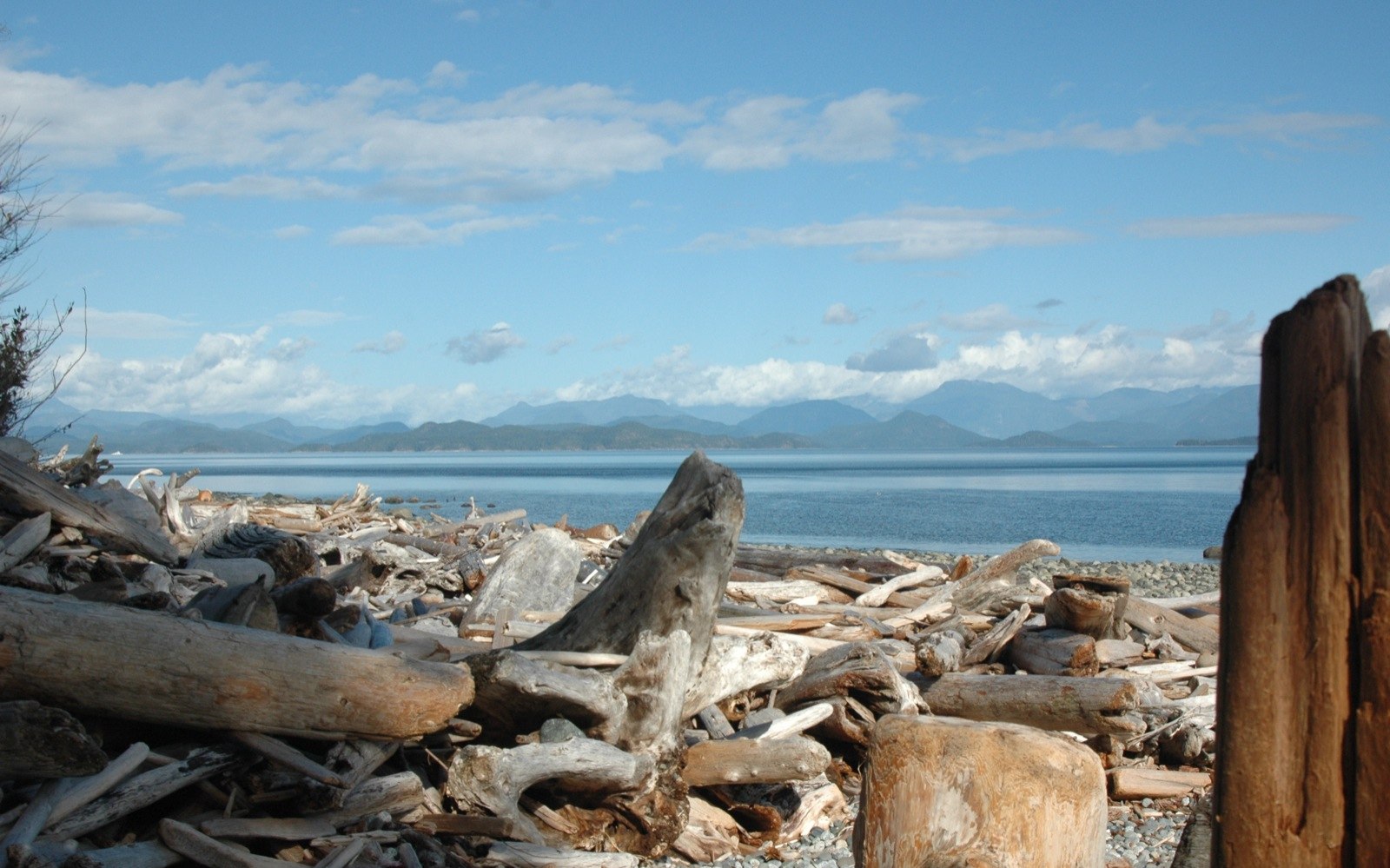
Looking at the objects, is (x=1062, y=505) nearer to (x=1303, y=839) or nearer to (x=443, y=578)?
(x=443, y=578)

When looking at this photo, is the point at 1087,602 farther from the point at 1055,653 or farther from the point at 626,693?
the point at 626,693

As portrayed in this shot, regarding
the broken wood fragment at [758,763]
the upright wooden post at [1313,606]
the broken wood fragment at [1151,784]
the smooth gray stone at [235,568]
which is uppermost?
the upright wooden post at [1313,606]

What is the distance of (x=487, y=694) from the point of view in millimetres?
6031

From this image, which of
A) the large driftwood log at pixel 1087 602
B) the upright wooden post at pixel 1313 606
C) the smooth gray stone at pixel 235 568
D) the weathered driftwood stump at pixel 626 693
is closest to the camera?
the upright wooden post at pixel 1313 606

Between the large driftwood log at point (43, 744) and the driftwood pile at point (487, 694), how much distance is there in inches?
0.5

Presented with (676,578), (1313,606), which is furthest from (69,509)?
(1313,606)

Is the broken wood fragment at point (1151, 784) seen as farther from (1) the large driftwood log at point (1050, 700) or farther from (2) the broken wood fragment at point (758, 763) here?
(2) the broken wood fragment at point (758, 763)

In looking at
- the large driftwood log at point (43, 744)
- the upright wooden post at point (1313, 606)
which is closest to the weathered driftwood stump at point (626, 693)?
the large driftwood log at point (43, 744)

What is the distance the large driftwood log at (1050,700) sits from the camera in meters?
7.47

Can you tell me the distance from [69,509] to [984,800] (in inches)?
301

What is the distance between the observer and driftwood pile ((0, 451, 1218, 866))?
15.9 feet

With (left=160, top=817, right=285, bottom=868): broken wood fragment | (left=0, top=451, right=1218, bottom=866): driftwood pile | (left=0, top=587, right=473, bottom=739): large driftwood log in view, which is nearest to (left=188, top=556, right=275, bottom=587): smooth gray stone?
(left=0, top=451, right=1218, bottom=866): driftwood pile

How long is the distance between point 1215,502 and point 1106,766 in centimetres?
6176

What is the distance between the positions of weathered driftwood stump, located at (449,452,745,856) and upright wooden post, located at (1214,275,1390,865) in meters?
4.42
